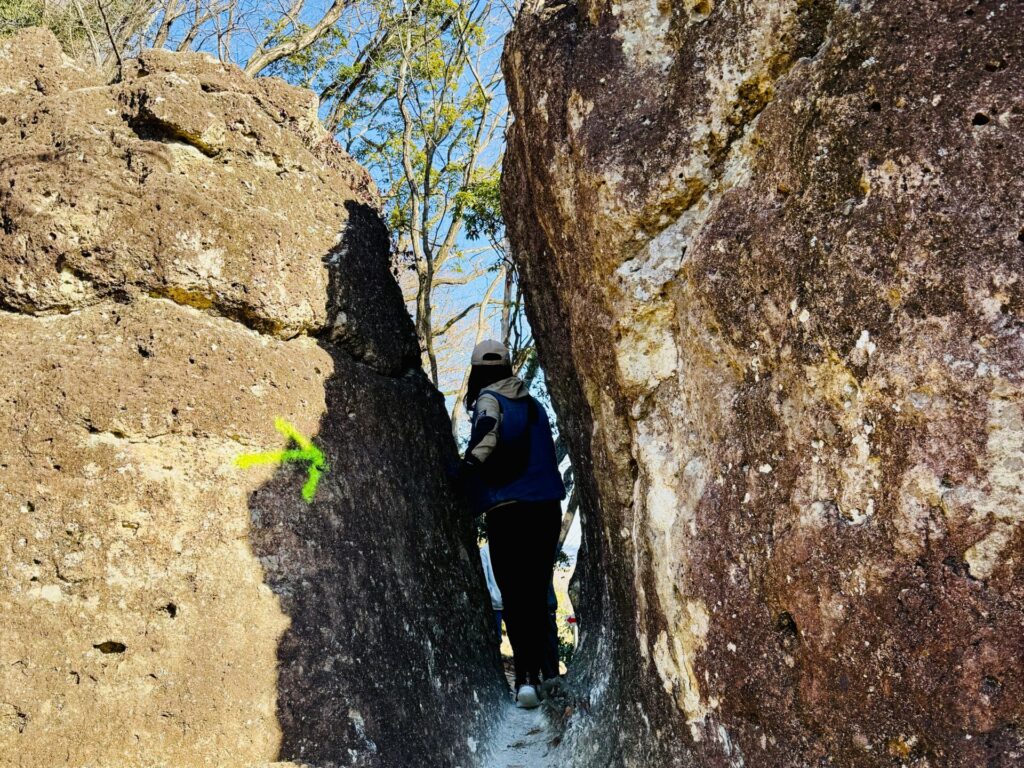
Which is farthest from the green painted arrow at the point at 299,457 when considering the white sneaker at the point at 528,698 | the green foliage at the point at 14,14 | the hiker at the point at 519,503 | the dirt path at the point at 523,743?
the green foliage at the point at 14,14

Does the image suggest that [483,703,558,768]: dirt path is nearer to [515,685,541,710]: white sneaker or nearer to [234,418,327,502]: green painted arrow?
[515,685,541,710]: white sneaker

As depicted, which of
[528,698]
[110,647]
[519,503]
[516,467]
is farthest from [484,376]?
[110,647]

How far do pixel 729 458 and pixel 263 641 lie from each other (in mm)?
2231

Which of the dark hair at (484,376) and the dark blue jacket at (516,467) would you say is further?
the dark hair at (484,376)

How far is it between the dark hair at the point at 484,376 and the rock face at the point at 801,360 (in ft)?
5.74

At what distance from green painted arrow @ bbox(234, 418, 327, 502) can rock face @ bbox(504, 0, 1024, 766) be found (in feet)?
4.74

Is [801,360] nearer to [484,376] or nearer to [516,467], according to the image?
[516,467]

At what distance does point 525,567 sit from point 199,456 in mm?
2324

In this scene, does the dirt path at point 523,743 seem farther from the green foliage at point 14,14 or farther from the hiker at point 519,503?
the green foliage at point 14,14

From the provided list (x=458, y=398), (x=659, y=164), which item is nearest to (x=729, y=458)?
(x=659, y=164)

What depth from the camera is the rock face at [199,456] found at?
3.90m

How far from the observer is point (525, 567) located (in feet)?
19.1

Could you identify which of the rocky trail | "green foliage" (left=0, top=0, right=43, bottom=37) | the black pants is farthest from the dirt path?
"green foliage" (left=0, top=0, right=43, bottom=37)

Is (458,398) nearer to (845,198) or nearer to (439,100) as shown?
(439,100)
